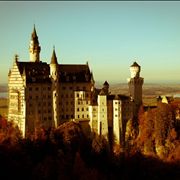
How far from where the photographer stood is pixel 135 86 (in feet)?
212

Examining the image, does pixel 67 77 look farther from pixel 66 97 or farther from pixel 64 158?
pixel 64 158

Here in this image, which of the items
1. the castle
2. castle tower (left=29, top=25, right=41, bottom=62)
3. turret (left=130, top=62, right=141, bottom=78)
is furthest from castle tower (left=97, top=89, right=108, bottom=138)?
castle tower (left=29, top=25, right=41, bottom=62)

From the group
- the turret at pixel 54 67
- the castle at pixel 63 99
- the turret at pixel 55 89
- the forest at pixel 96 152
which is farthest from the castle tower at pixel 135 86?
the turret at pixel 54 67

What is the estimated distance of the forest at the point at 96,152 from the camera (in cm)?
5425

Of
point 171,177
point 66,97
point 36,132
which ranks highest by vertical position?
point 66,97

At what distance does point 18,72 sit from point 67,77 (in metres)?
6.15

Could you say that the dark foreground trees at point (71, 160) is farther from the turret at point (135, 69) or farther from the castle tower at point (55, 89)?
the turret at point (135, 69)

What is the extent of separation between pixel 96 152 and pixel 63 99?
7842 mm

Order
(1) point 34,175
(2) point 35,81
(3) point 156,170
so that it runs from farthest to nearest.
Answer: (2) point 35,81
(3) point 156,170
(1) point 34,175

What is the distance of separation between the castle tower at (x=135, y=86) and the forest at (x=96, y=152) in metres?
1.20

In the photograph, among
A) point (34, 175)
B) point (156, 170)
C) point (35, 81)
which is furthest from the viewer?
point (35, 81)

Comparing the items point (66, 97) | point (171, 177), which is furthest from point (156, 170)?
point (66, 97)

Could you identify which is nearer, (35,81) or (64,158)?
(64,158)

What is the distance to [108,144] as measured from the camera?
6047 cm
